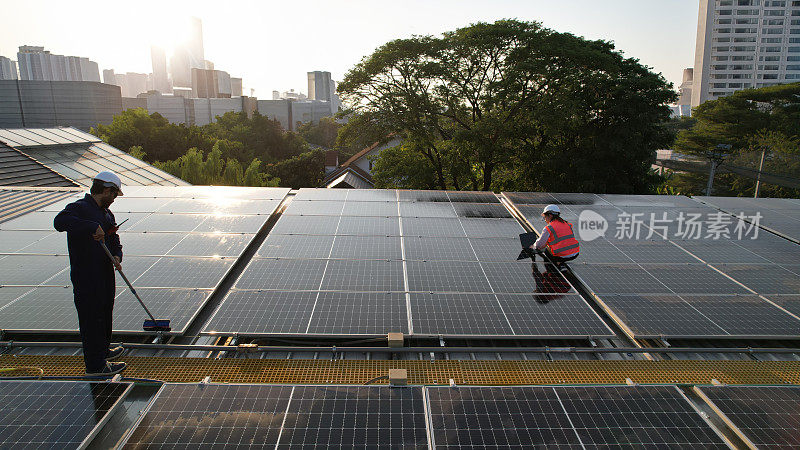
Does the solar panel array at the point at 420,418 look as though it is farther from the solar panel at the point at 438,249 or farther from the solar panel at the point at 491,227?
the solar panel at the point at 491,227

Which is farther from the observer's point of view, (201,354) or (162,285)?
(162,285)

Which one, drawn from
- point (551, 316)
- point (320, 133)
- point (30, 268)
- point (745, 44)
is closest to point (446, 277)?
point (551, 316)

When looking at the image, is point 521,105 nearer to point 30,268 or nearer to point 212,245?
point 212,245

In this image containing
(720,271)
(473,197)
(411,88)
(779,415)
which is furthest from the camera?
(411,88)

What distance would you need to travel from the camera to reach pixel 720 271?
7.99 metres

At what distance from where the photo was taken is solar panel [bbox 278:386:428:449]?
3619 mm

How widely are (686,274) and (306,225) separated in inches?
301

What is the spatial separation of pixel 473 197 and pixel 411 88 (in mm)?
22096

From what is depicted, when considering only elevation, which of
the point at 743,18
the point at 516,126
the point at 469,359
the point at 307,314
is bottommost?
the point at 469,359

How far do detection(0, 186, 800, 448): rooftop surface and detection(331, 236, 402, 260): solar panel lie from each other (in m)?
0.06

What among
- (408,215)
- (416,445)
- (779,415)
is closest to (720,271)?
(779,415)

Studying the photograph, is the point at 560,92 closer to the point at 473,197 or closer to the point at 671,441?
the point at 473,197

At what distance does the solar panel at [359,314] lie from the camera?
5.96 m

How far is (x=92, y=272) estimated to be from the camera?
15.9 ft
